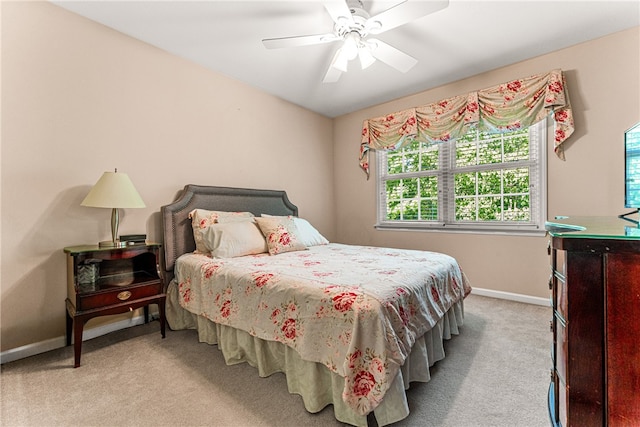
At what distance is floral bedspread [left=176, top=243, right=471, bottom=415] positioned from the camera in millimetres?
1246

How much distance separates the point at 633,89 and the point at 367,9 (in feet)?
7.94

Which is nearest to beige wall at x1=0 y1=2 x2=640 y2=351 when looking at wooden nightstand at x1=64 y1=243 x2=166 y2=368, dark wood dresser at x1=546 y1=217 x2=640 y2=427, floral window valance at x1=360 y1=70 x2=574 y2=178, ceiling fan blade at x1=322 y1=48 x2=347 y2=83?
floral window valance at x1=360 y1=70 x2=574 y2=178

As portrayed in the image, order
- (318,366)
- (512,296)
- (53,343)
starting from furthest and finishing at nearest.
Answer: (512,296) → (53,343) → (318,366)

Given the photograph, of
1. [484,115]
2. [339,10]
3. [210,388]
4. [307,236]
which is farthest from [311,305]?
[484,115]

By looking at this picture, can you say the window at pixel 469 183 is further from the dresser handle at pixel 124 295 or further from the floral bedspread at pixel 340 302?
the dresser handle at pixel 124 295

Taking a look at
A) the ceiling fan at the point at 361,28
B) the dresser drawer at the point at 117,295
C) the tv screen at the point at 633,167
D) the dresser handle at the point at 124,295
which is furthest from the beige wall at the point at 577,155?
the dresser handle at the point at 124,295

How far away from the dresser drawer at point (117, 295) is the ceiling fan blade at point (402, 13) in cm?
253

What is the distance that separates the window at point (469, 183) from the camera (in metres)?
2.97

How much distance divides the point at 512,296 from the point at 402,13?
2972 millimetres

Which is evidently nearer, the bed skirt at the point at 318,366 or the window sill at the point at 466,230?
the bed skirt at the point at 318,366

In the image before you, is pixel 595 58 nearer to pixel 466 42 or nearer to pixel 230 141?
pixel 466 42

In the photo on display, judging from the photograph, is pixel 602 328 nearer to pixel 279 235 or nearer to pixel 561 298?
pixel 561 298

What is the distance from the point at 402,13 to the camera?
5.76ft

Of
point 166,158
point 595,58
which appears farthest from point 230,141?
point 595,58
